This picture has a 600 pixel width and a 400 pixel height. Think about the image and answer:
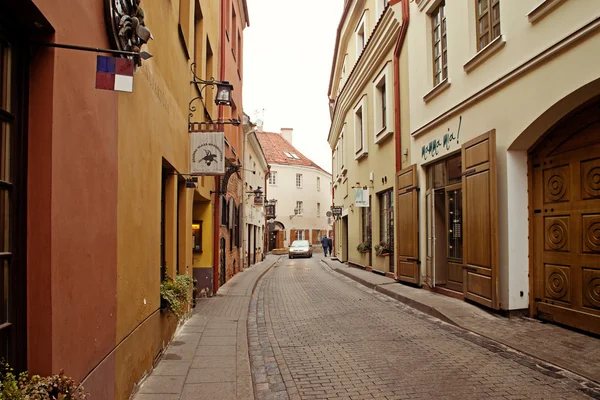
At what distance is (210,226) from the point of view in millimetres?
11367

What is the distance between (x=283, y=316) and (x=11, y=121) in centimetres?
718

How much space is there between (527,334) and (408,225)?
18.9 ft

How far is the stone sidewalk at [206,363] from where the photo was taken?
15.3 feet

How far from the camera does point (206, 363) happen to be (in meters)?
5.71

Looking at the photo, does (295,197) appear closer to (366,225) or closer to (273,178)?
(273,178)

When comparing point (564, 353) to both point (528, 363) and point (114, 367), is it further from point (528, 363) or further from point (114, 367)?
point (114, 367)

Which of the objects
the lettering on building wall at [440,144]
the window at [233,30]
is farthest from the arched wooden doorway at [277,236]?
the lettering on building wall at [440,144]

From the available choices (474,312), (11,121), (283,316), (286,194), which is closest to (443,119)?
(474,312)

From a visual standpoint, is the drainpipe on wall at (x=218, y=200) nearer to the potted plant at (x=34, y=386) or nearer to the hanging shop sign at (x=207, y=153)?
the hanging shop sign at (x=207, y=153)

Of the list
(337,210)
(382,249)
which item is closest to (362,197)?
(382,249)

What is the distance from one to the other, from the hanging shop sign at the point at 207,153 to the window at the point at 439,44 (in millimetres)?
5292

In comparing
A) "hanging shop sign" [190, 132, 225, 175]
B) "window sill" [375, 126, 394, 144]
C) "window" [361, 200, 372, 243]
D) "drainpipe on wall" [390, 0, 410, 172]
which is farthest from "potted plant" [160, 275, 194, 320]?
"window" [361, 200, 372, 243]

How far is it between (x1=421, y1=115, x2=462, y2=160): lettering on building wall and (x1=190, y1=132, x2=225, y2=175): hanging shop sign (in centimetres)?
460

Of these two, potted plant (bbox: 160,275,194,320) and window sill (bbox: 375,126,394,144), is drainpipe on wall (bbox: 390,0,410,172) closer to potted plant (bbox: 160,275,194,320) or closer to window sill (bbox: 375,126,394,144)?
window sill (bbox: 375,126,394,144)
